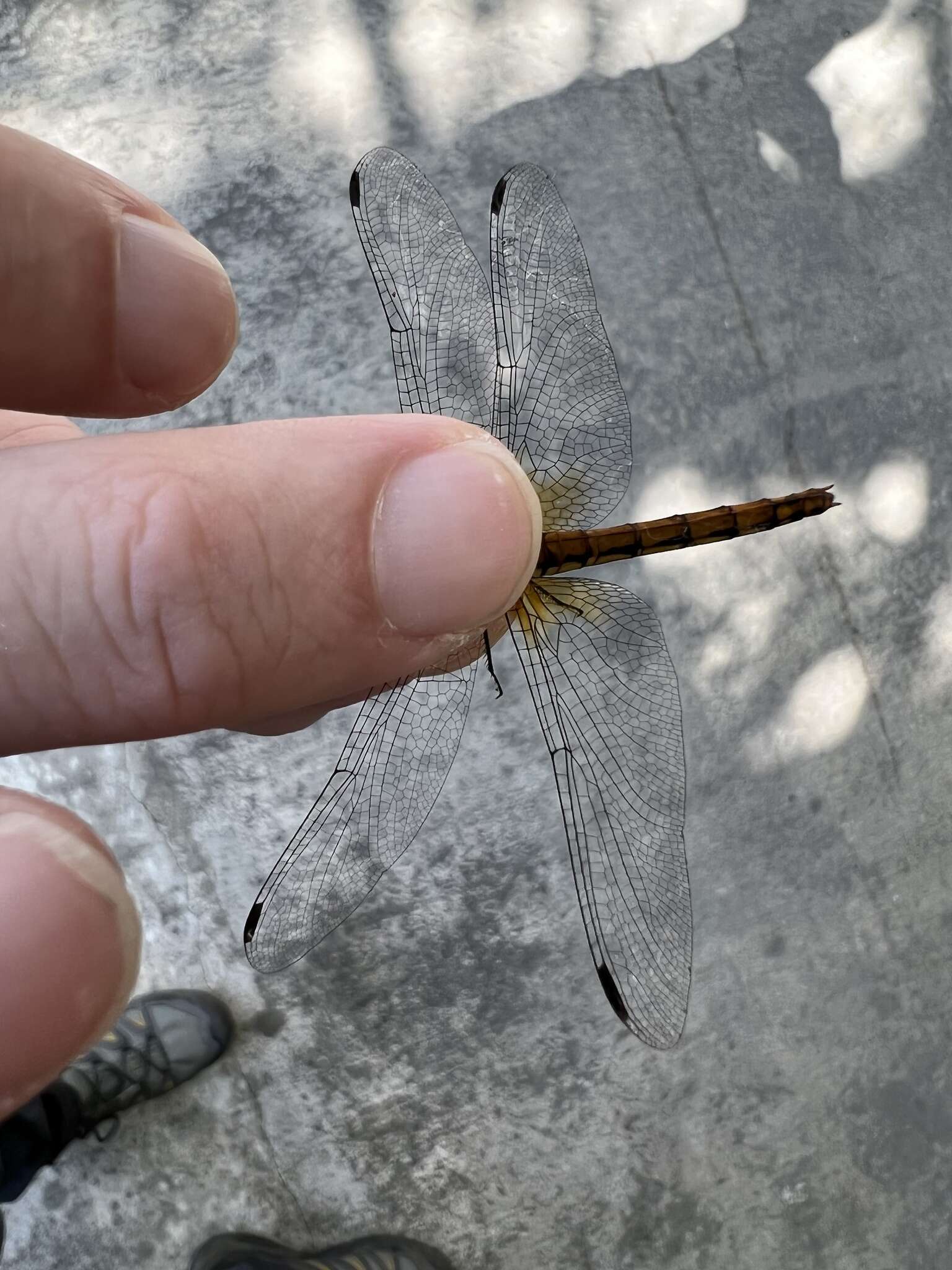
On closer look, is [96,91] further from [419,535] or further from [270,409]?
[419,535]

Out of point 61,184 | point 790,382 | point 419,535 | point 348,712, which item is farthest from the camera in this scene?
point 790,382

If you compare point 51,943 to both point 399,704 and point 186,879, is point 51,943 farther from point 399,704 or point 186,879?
point 186,879

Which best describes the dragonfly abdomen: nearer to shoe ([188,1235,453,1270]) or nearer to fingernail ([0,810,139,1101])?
fingernail ([0,810,139,1101])

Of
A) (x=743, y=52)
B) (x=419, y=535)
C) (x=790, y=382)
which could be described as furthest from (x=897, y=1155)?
(x=743, y=52)

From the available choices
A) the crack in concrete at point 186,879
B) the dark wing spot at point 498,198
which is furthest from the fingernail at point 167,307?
the crack in concrete at point 186,879

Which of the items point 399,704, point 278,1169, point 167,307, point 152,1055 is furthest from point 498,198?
point 278,1169

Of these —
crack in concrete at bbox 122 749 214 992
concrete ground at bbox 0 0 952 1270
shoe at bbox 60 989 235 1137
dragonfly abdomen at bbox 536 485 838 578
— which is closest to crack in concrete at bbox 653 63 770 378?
concrete ground at bbox 0 0 952 1270
